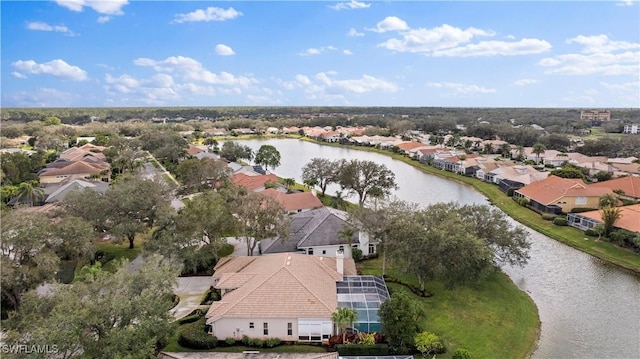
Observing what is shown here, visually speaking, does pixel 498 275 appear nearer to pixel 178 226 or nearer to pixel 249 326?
pixel 249 326

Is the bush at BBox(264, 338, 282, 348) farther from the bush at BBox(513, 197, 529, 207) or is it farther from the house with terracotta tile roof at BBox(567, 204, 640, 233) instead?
the bush at BBox(513, 197, 529, 207)

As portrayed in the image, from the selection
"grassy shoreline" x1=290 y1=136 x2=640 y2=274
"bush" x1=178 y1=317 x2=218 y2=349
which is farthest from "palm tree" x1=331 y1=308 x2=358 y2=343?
"grassy shoreline" x1=290 y1=136 x2=640 y2=274

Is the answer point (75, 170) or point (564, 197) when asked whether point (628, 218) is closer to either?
point (564, 197)

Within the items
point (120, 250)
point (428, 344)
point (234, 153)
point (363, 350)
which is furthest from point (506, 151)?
point (363, 350)

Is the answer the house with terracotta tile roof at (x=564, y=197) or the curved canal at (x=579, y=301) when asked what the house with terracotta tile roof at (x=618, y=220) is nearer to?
the house with terracotta tile roof at (x=564, y=197)

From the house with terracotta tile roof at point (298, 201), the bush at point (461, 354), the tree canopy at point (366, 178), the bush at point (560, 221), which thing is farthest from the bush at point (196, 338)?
the bush at point (560, 221)

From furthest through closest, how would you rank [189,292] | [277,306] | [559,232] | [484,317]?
[559,232] < [189,292] < [484,317] < [277,306]

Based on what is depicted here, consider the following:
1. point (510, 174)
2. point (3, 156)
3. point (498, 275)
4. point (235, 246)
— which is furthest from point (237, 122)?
point (498, 275)
